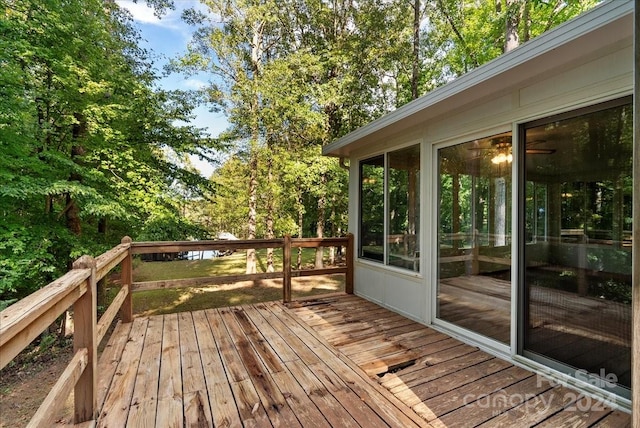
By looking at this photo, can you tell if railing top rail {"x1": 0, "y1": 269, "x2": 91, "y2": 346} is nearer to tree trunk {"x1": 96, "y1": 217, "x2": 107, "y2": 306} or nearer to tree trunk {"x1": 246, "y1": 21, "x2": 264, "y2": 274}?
tree trunk {"x1": 96, "y1": 217, "x2": 107, "y2": 306}

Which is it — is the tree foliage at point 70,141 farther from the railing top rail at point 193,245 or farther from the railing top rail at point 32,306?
the railing top rail at point 32,306

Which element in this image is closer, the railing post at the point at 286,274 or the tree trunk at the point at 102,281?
the railing post at the point at 286,274

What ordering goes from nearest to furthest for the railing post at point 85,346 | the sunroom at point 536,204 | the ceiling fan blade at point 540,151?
the railing post at point 85,346 < the sunroom at point 536,204 < the ceiling fan blade at point 540,151

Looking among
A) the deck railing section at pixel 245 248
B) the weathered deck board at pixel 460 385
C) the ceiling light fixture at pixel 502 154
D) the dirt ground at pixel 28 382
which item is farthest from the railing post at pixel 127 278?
the ceiling light fixture at pixel 502 154

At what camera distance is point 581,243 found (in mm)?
2195

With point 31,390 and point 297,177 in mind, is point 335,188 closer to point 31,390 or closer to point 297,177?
point 297,177

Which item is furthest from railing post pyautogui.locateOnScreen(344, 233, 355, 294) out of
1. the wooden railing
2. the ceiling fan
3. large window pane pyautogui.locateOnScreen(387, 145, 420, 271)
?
the wooden railing

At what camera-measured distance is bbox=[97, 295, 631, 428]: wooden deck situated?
75.2 inches

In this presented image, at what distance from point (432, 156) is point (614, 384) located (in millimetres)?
2429

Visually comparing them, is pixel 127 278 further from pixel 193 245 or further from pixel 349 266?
pixel 349 266

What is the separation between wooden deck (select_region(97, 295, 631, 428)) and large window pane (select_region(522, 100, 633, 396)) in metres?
0.33

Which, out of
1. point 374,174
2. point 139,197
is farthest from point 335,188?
point 139,197

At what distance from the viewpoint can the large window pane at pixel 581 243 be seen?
2012 millimetres

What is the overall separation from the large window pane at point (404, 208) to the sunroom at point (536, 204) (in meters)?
0.02
